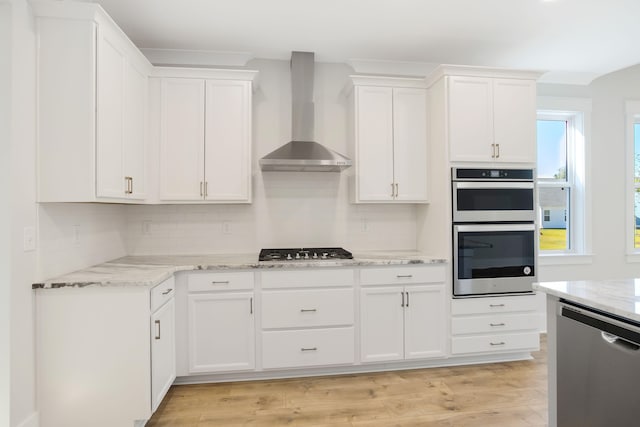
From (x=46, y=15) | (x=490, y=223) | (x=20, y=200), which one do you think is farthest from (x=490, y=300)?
(x=46, y=15)

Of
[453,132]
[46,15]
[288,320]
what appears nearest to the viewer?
[46,15]

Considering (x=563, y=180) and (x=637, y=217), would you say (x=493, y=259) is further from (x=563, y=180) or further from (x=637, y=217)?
(x=637, y=217)

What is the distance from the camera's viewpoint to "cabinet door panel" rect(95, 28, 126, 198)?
2.15 meters

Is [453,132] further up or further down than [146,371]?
further up

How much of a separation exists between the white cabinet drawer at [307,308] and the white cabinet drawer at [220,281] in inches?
7.2

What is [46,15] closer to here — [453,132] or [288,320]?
[288,320]

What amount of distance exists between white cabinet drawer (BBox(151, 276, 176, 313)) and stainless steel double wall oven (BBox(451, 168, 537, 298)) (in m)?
2.23

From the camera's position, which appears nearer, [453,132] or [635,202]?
[453,132]

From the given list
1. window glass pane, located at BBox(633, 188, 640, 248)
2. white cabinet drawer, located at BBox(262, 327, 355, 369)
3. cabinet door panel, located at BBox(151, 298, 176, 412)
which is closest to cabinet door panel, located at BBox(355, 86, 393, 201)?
white cabinet drawer, located at BBox(262, 327, 355, 369)

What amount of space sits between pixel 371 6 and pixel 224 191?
183cm

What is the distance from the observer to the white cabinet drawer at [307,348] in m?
2.75

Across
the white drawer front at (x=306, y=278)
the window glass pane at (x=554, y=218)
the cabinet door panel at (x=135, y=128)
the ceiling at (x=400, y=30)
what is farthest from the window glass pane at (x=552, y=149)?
the cabinet door panel at (x=135, y=128)

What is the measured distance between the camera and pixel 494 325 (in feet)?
9.93

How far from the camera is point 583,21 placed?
2799 mm
